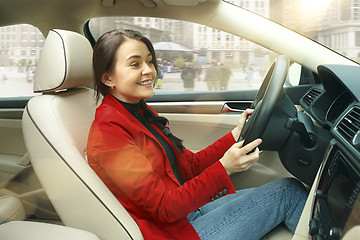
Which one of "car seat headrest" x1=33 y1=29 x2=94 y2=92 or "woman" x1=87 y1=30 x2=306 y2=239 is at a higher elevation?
"car seat headrest" x1=33 y1=29 x2=94 y2=92

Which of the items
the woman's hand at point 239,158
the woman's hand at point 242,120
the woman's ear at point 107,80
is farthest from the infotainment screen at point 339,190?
the woman's ear at point 107,80

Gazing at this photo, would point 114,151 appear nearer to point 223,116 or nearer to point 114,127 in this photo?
point 114,127

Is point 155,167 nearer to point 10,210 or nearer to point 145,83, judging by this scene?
point 145,83

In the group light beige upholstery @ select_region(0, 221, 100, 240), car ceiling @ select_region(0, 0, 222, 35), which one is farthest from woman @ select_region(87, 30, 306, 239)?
car ceiling @ select_region(0, 0, 222, 35)

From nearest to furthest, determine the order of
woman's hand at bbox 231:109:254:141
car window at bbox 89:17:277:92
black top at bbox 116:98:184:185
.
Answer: black top at bbox 116:98:184:185 < woman's hand at bbox 231:109:254:141 < car window at bbox 89:17:277:92

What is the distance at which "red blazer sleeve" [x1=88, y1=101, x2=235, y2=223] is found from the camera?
3.14 ft

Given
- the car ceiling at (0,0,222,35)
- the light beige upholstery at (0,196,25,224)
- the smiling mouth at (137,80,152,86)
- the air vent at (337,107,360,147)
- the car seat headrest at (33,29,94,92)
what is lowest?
the light beige upholstery at (0,196,25,224)

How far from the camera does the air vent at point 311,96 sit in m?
1.49

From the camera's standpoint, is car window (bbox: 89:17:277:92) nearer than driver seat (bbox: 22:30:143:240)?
No

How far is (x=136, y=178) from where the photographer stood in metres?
0.95

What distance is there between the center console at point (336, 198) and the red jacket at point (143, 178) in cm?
24

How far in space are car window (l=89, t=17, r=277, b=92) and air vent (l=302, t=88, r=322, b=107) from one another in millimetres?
240

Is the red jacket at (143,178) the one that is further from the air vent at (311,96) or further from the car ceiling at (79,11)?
the car ceiling at (79,11)

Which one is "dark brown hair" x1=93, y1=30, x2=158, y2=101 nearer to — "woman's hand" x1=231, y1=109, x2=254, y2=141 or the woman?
the woman
